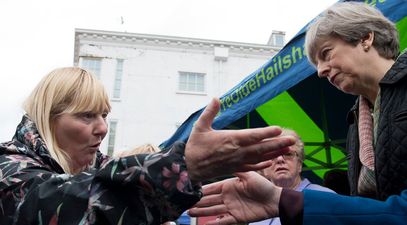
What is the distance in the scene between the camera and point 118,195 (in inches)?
36.6

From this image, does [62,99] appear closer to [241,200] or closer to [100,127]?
[100,127]

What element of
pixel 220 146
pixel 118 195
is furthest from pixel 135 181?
pixel 220 146

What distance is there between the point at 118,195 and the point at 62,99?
650 millimetres

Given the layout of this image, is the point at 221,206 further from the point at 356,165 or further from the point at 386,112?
the point at 356,165

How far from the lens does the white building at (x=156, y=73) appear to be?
18219mm

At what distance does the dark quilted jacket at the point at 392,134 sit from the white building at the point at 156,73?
16.7m

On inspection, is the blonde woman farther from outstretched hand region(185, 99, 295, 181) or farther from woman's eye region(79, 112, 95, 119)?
woman's eye region(79, 112, 95, 119)

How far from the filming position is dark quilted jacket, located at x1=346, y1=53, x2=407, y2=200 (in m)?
1.31

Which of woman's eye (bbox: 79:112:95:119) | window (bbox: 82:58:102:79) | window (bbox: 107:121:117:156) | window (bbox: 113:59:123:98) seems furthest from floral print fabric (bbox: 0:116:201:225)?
window (bbox: 82:58:102:79)

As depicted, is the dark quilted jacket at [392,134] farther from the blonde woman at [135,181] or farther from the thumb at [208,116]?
the thumb at [208,116]

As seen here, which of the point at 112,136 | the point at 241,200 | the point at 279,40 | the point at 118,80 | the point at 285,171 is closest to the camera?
the point at 241,200

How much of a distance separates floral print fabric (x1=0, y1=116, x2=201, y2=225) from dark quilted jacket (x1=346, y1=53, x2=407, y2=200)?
2.44 ft

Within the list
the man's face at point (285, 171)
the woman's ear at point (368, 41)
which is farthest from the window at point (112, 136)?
the woman's ear at point (368, 41)

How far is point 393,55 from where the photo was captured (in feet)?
5.79
